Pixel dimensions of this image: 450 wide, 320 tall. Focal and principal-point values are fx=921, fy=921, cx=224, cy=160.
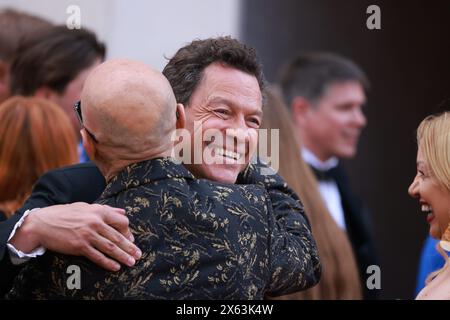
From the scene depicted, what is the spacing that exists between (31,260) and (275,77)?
5057 millimetres

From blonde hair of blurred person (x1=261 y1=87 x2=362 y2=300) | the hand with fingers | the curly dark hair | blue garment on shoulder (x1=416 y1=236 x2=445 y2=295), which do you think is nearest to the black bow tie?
blonde hair of blurred person (x1=261 y1=87 x2=362 y2=300)

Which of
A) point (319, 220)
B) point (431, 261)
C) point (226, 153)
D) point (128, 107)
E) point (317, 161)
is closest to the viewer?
point (128, 107)

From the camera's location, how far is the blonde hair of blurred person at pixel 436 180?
2.56 metres

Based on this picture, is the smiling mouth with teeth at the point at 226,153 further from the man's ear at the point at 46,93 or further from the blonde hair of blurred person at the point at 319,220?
the man's ear at the point at 46,93

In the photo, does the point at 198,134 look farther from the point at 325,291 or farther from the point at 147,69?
the point at 325,291

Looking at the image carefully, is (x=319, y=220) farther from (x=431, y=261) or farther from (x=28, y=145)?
(x=28, y=145)

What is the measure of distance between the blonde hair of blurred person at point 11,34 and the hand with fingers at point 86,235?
6.46ft

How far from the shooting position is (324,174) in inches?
213

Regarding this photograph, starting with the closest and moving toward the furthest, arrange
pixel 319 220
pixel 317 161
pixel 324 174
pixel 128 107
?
pixel 128 107, pixel 319 220, pixel 324 174, pixel 317 161

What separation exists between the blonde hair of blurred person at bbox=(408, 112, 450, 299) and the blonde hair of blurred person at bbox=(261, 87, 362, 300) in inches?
53.5

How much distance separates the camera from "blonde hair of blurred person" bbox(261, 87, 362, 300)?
13.5 ft

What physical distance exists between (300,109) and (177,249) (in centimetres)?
378

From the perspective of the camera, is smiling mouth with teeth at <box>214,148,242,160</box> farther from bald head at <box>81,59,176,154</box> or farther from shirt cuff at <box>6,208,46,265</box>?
shirt cuff at <box>6,208,46,265</box>

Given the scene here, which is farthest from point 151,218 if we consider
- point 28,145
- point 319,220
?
point 319,220
